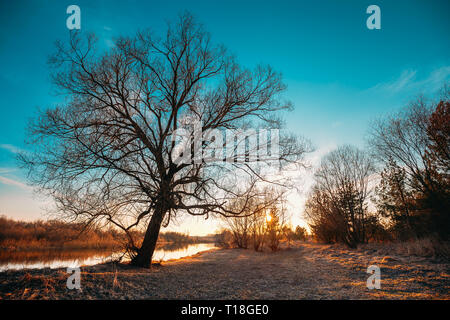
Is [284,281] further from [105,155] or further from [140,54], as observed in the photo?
[140,54]

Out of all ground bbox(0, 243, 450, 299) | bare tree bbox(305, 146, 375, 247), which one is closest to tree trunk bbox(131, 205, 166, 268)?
ground bbox(0, 243, 450, 299)

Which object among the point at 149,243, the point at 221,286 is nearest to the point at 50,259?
the point at 149,243

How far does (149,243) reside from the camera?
28.0 feet

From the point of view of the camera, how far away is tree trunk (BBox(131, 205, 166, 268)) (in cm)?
837

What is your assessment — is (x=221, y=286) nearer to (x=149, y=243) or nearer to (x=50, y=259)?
(x=149, y=243)

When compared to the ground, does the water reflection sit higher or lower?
lower

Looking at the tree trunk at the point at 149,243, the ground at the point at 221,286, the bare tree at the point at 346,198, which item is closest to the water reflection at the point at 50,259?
the tree trunk at the point at 149,243

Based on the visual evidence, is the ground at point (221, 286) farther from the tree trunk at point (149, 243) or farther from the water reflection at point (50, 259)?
the water reflection at point (50, 259)

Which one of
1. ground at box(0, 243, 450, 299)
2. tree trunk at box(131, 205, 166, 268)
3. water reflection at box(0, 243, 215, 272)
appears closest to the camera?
ground at box(0, 243, 450, 299)

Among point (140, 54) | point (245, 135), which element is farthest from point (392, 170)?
point (140, 54)

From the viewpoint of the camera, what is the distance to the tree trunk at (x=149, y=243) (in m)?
8.37

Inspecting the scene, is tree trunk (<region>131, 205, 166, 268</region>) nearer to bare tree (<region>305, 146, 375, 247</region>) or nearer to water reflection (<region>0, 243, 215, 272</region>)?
water reflection (<region>0, 243, 215, 272</region>)

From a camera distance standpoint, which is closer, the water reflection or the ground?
the ground
